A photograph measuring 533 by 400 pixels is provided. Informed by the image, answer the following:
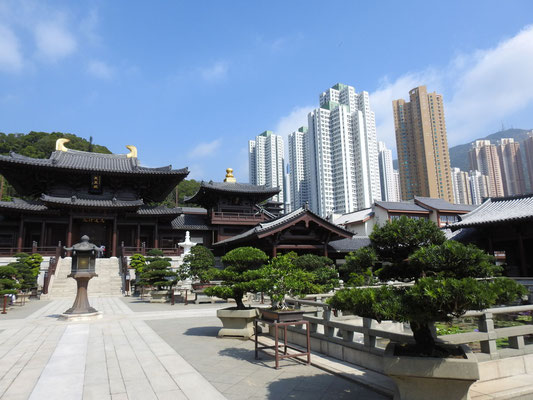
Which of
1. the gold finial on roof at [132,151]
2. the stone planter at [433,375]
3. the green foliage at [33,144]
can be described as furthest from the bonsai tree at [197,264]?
the green foliage at [33,144]

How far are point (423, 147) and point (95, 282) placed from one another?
9206 centimetres

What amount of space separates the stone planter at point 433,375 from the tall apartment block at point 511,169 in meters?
136

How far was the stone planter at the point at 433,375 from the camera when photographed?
3.81 meters

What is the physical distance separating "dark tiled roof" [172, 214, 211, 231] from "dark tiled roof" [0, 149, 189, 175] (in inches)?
221

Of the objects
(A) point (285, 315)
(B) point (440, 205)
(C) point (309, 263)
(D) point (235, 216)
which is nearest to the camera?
(A) point (285, 315)

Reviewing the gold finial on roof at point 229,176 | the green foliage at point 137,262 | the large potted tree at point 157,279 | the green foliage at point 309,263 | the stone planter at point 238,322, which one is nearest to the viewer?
the stone planter at point 238,322

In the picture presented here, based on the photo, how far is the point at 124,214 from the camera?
3097 centimetres

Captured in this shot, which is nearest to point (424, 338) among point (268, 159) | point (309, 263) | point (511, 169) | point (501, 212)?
point (309, 263)

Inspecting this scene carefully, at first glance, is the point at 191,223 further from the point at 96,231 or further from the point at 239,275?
the point at 239,275

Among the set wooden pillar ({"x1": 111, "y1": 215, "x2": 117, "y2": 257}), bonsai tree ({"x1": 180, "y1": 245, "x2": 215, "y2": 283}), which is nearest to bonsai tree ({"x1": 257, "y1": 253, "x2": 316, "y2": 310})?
bonsai tree ({"x1": 180, "y1": 245, "x2": 215, "y2": 283})

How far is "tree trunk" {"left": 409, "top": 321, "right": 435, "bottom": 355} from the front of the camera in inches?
170

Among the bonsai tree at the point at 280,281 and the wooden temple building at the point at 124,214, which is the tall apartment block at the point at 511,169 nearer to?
the wooden temple building at the point at 124,214

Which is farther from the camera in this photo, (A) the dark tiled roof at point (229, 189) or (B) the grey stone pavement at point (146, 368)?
(A) the dark tiled roof at point (229, 189)

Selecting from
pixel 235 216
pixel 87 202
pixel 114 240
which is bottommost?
pixel 114 240
